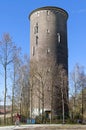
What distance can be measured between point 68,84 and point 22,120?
9961 millimetres

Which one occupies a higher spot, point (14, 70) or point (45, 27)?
point (45, 27)

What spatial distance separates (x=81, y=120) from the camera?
51.7 metres

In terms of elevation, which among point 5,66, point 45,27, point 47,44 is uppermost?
point 45,27

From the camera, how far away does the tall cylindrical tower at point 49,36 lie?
5872cm

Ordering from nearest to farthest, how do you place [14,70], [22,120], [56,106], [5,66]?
1. [5,66]
2. [14,70]
3. [22,120]
4. [56,106]

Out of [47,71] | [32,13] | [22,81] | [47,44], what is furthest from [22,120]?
[32,13]

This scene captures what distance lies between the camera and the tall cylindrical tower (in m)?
58.7

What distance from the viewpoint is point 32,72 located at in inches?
1946

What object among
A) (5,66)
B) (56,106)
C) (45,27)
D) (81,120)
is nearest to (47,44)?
(45,27)

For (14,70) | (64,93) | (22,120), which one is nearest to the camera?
(14,70)

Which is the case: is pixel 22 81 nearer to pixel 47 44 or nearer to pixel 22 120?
pixel 22 120

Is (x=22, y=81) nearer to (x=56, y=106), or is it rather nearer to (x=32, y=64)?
(x=32, y=64)

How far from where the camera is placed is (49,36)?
59.9m

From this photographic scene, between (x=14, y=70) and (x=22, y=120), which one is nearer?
(x=14, y=70)
